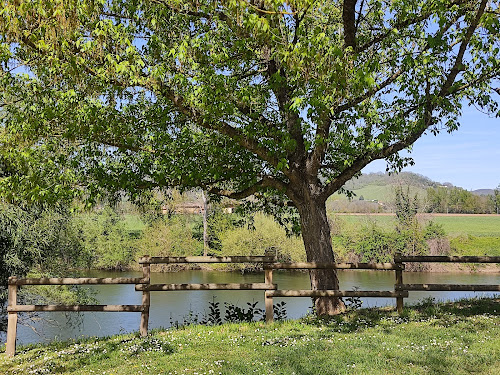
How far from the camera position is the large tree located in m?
8.55

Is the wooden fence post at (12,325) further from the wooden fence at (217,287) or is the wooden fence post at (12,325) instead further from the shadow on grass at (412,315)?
the shadow on grass at (412,315)

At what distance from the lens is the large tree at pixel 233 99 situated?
855cm

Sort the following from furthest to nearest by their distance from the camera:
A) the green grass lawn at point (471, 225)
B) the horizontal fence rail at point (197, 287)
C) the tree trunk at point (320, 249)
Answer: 1. the green grass lawn at point (471, 225)
2. the tree trunk at point (320, 249)
3. the horizontal fence rail at point (197, 287)

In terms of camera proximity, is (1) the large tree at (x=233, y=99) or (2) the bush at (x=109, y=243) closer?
(1) the large tree at (x=233, y=99)

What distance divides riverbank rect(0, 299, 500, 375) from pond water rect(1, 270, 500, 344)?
2.11 meters

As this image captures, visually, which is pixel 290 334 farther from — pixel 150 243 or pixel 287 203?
pixel 150 243

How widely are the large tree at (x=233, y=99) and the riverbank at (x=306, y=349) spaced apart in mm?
2257

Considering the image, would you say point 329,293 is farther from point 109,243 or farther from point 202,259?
point 109,243

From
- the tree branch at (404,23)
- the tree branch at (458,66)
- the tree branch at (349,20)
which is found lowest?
the tree branch at (458,66)

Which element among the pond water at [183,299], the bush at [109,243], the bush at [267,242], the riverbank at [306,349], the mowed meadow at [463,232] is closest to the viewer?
the riverbank at [306,349]

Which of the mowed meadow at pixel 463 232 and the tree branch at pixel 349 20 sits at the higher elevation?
the tree branch at pixel 349 20

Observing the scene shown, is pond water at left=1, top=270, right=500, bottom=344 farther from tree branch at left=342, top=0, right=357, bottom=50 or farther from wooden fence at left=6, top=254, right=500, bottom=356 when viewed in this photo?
tree branch at left=342, top=0, right=357, bottom=50

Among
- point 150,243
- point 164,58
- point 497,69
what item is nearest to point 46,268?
point 164,58

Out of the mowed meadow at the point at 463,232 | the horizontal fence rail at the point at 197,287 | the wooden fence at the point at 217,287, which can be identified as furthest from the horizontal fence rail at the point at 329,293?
the mowed meadow at the point at 463,232
